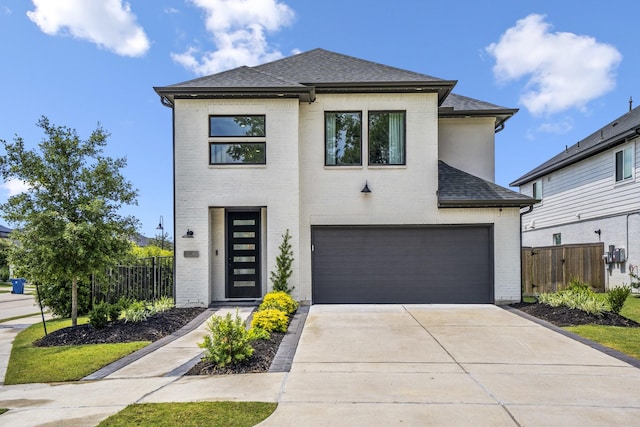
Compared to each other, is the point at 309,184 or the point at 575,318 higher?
the point at 309,184

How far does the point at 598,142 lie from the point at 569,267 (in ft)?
17.1

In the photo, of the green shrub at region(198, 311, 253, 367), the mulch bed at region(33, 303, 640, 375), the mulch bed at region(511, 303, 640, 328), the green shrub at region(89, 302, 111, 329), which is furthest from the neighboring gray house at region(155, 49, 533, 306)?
the green shrub at region(198, 311, 253, 367)

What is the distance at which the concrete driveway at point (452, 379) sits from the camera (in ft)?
13.6

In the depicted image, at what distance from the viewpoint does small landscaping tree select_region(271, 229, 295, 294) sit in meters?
10.6

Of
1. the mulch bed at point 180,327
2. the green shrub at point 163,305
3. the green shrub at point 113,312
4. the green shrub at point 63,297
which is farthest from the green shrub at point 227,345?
the green shrub at point 63,297

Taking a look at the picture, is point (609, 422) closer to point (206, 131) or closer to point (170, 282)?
point (206, 131)

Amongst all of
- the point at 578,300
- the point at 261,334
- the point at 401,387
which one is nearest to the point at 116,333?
the point at 261,334

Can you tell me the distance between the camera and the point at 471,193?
11.3 meters

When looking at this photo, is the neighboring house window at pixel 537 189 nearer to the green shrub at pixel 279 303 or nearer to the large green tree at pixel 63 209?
the green shrub at pixel 279 303

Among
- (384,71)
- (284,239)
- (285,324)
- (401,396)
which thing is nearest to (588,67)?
(384,71)

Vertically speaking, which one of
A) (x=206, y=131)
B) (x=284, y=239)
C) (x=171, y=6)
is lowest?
(x=284, y=239)

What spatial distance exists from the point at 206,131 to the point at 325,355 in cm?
681

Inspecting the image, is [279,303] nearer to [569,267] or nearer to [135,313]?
[135,313]

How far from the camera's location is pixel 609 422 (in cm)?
404
